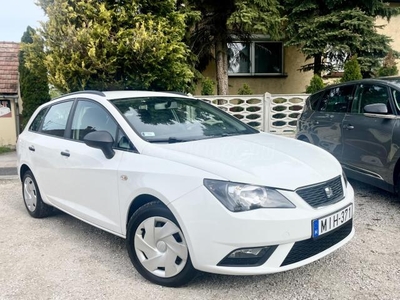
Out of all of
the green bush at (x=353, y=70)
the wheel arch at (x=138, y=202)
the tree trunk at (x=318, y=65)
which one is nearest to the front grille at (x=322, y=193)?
the wheel arch at (x=138, y=202)

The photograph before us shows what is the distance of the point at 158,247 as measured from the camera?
9.40 feet

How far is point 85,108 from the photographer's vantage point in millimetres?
3852

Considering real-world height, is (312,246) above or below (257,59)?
below

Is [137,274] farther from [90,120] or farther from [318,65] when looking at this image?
[318,65]

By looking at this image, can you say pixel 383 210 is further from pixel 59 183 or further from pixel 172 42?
pixel 172 42

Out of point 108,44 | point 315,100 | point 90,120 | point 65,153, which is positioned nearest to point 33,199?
point 65,153

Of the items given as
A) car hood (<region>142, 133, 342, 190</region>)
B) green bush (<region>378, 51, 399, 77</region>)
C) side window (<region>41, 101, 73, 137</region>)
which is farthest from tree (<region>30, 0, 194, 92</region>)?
green bush (<region>378, 51, 399, 77</region>)

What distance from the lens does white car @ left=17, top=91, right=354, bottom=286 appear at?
8.24 ft

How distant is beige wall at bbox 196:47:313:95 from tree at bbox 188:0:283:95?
1.41 meters

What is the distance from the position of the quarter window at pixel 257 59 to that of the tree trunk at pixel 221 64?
1.31 meters

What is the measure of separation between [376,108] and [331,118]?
3.01ft

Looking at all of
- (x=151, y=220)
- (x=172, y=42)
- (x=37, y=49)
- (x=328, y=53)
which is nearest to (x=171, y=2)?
(x=172, y=42)

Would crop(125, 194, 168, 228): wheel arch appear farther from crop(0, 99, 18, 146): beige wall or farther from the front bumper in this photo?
crop(0, 99, 18, 146): beige wall

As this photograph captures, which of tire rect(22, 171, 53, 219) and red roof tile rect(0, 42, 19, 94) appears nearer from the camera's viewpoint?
tire rect(22, 171, 53, 219)
